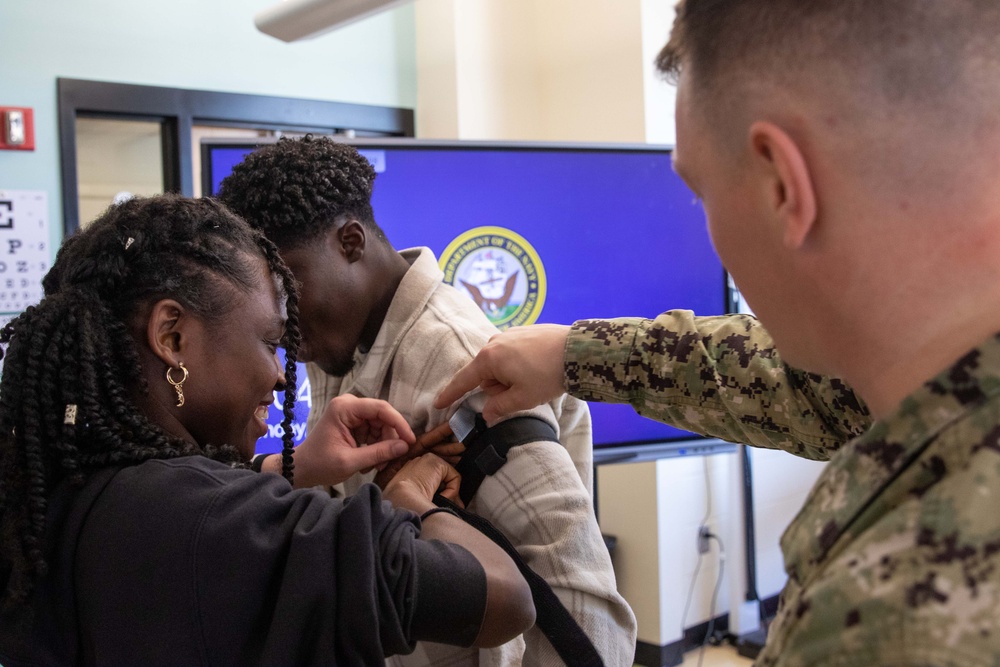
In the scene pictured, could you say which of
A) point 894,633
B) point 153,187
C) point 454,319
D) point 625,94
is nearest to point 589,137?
point 625,94

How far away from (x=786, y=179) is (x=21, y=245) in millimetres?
3284

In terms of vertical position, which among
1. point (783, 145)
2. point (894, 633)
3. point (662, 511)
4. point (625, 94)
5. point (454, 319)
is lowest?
point (662, 511)

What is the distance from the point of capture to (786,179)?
0.62m

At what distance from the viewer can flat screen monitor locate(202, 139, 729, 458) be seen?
8.33 feet

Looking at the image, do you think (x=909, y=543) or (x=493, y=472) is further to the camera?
(x=493, y=472)

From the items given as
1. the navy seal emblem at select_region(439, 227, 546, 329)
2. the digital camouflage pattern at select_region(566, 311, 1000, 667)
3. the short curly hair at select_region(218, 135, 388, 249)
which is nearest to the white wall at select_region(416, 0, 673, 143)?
the navy seal emblem at select_region(439, 227, 546, 329)

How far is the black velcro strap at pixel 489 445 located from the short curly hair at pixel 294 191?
1.40 feet

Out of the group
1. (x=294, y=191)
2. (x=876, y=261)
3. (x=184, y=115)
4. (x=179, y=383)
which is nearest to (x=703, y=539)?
(x=184, y=115)

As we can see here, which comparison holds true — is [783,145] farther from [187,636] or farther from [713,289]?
[713,289]

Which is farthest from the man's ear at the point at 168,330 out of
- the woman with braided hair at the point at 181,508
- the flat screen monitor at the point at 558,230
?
the flat screen monitor at the point at 558,230

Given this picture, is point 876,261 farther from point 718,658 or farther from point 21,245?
point 718,658

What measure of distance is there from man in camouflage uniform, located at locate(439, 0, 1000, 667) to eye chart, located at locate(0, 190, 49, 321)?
3.11 meters

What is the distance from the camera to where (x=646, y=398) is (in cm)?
122

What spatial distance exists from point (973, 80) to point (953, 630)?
0.35 meters
